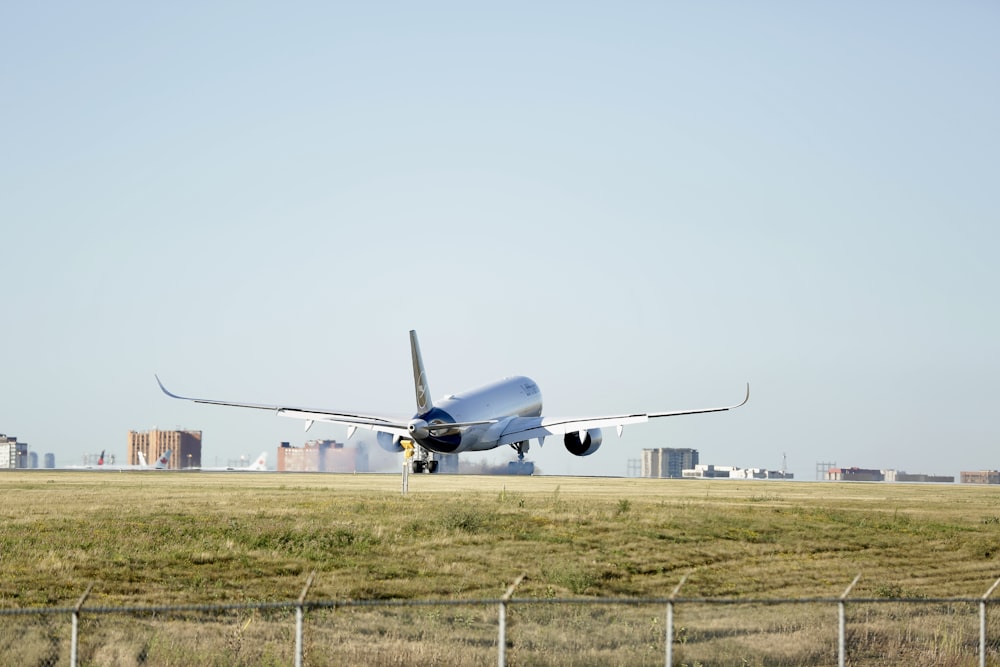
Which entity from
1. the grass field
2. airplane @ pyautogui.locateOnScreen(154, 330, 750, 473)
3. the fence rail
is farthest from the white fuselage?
the fence rail

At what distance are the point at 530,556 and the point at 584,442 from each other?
147 ft

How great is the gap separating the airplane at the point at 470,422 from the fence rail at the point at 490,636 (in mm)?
41212

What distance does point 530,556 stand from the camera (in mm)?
44094

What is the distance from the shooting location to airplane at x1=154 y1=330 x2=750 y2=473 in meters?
78.3

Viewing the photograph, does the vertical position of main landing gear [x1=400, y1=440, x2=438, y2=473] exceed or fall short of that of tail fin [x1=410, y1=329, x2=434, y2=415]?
it falls short

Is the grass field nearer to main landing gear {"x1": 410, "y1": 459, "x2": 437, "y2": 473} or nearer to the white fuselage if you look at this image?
the white fuselage

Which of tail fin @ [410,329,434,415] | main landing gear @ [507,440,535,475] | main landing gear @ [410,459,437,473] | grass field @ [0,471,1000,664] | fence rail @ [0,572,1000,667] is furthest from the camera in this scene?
main landing gear @ [507,440,535,475]

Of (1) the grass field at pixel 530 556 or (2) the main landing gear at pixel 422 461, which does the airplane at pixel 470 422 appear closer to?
(2) the main landing gear at pixel 422 461

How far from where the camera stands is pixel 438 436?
261 ft

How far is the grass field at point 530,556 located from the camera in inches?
1358

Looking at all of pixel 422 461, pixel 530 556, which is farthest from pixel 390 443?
pixel 530 556

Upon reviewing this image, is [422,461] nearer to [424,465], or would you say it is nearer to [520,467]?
[424,465]

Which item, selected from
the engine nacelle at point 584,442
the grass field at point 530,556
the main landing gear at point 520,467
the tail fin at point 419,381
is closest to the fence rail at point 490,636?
the grass field at point 530,556

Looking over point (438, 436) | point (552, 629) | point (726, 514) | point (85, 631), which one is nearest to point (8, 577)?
point (85, 631)
